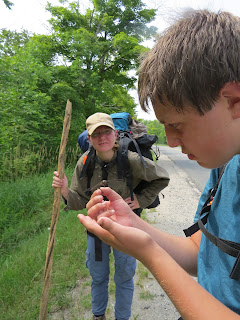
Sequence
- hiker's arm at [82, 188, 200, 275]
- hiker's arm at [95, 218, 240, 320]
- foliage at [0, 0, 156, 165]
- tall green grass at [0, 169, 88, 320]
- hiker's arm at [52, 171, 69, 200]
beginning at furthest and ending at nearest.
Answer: foliage at [0, 0, 156, 165]
tall green grass at [0, 169, 88, 320]
hiker's arm at [52, 171, 69, 200]
hiker's arm at [82, 188, 200, 275]
hiker's arm at [95, 218, 240, 320]

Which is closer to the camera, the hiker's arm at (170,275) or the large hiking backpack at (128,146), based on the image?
the hiker's arm at (170,275)

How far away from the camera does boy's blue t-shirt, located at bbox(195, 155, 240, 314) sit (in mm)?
746

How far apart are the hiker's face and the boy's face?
52.3 inches

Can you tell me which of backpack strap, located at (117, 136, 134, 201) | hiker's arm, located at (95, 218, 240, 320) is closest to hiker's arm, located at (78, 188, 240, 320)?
hiker's arm, located at (95, 218, 240, 320)

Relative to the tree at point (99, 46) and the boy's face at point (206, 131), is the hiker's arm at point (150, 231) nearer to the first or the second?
the boy's face at point (206, 131)

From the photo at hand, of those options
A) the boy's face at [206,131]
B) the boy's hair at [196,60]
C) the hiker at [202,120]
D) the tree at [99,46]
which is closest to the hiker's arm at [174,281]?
the hiker at [202,120]

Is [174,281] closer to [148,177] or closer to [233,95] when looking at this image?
[233,95]

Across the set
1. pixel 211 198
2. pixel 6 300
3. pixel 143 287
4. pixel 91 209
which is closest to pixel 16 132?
→ pixel 6 300

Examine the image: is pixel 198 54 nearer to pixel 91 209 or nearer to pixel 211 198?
pixel 211 198

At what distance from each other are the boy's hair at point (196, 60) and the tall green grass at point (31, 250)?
8.03 ft

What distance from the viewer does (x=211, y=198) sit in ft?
3.31

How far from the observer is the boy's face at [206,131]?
701 millimetres

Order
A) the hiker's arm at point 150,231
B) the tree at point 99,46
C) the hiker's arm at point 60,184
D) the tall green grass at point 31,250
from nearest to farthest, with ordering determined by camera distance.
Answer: the hiker's arm at point 150,231
the hiker's arm at point 60,184
the tall green grass at point 31,250
the tree at point 99,46

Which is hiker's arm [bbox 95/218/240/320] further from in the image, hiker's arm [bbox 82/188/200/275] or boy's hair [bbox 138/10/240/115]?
boy's hair [bbox 138/10/240/115]
